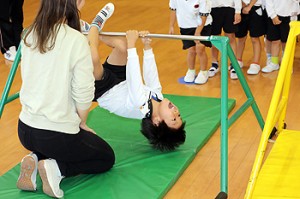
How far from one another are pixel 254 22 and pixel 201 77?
71 cm

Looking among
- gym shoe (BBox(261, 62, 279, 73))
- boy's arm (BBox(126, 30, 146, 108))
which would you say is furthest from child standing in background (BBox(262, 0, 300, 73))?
boy's arm (BBox(126, 30, 146, 108))

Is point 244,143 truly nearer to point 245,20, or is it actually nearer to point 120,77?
point 120,77

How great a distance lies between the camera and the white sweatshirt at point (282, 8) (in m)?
4.58

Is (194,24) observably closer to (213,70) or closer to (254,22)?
(213,70)

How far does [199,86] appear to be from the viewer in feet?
15.1

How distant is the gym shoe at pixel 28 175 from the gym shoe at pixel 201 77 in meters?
2.02

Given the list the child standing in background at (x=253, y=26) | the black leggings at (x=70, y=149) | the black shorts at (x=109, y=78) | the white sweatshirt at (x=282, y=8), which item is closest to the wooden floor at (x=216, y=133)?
the child standing in background at (x=253, y=26)

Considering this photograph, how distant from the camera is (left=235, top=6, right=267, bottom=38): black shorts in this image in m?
4.77

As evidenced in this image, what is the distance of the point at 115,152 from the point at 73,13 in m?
1.04

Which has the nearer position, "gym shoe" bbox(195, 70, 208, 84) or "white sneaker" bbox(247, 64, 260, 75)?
"gym shoe" bbox(195, 70, 208, 84)

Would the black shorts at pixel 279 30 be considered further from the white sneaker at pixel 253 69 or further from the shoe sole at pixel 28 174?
the shoe sole at pixel 28 174

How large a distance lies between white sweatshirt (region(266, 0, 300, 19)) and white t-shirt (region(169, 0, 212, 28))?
52 cm

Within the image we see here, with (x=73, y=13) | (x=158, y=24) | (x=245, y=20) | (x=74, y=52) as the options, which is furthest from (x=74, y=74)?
(x=158, y=24)

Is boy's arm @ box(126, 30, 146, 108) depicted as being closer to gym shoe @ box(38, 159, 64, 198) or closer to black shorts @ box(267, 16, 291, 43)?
gym shoe @ box(38, 159, 64, 198)
